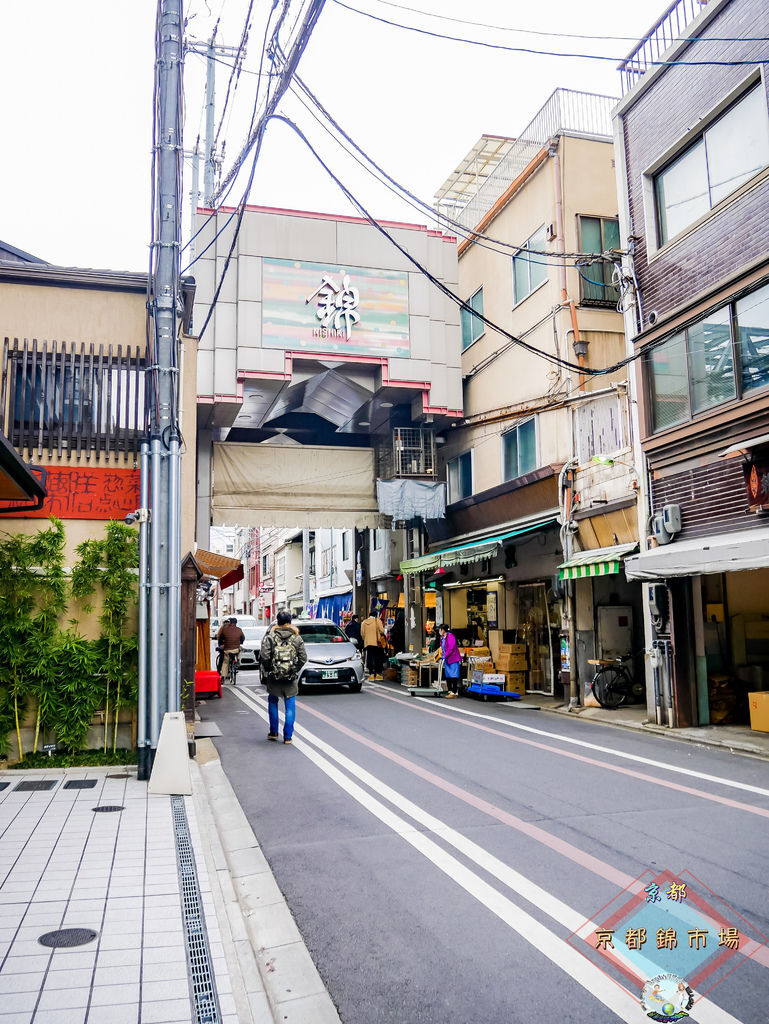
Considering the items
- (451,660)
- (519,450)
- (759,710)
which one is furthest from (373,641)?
(759,710)

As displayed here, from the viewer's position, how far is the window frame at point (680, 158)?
460 inches

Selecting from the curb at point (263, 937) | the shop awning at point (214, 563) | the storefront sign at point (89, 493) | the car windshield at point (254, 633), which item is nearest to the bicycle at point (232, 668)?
the shop awning at point (214, 563)

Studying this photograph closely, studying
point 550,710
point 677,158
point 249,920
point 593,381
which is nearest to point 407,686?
point 550,710

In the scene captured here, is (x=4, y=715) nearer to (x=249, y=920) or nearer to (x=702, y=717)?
(x=249, y=920)

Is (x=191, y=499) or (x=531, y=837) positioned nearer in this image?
(x=531, y=837)

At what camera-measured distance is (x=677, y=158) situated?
13.7 m

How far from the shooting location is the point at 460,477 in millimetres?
24703

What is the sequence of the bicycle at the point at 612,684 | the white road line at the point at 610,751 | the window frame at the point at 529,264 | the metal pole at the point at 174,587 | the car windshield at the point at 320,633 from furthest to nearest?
the car windshield at the point at 320,633 < the window frame at the point at 529,264 < the bicycle at the point at 612,684 < the metal pole at the point at 174,587 < the white road line at the point at 610,751

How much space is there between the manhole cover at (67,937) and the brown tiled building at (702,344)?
866 centimetres

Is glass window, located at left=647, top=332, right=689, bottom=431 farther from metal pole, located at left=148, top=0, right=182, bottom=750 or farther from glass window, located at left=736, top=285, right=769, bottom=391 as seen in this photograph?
metal pole, located at left=148, top=0, right=182, bottom=750

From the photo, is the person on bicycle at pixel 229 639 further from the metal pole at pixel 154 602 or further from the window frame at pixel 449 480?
the metal pole at pixel 154 602

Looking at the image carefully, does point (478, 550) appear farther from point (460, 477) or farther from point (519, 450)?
point (460, 477)

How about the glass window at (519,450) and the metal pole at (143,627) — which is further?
the glass window at (519,450)

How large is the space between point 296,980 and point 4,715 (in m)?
6.76
